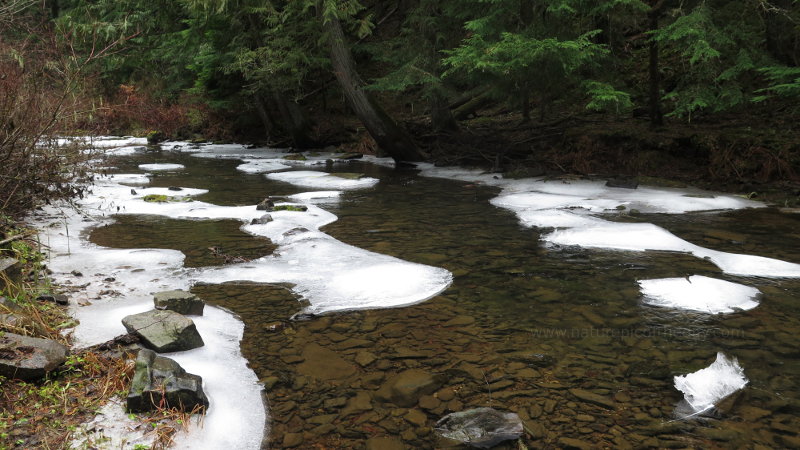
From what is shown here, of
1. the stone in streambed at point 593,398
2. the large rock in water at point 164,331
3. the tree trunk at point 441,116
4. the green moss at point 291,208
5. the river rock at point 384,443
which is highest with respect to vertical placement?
the tree trunk at point 441,116

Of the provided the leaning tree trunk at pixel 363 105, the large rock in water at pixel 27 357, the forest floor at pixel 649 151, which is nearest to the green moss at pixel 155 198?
the leaning tree trunk at pixel 363 105

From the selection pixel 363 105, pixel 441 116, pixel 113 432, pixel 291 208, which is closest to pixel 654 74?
pixel 441 116

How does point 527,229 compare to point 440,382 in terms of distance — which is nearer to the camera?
point 440,382

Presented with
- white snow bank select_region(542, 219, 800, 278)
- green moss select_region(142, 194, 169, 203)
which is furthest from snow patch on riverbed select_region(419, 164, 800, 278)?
green moss select_region(142, 194, 169, 203)

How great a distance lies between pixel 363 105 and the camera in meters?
13.2

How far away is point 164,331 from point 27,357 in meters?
0.85

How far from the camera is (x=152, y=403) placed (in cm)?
291

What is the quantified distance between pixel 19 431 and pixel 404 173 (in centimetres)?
1090

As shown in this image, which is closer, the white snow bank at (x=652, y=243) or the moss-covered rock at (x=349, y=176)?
the white snow bank at (x=652, y=243)

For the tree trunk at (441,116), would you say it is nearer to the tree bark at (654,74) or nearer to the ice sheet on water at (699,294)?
the tree bark at (654,74)

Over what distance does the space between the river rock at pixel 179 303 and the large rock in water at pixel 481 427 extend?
7.81ft

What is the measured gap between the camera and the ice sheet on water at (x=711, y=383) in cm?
320

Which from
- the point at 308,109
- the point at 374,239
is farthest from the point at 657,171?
the point at 308,109

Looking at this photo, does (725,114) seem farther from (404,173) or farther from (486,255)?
(486,255)
